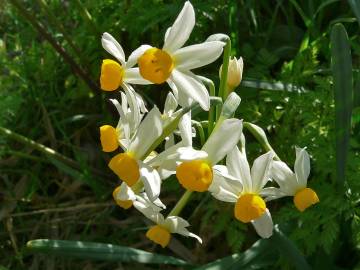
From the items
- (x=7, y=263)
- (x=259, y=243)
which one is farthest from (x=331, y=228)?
(x=7, y=263)

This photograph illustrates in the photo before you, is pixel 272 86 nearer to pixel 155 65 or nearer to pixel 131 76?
pixel 131 76

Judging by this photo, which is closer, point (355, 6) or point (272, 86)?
point (355, 6)

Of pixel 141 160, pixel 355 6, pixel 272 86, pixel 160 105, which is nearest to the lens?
pixel 141 160

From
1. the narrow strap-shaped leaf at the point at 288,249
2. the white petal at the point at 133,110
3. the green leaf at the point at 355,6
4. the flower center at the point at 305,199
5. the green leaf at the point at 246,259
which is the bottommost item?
the green leaf at the point at 246,259

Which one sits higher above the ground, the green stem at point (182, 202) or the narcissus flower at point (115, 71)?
the narcissus flower at point (115, 71)

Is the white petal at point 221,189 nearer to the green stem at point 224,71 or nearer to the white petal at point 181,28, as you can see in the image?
the green stem at point 224,71

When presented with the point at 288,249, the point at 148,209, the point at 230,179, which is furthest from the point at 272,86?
the point at 230,179

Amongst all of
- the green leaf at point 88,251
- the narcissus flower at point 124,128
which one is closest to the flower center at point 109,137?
the narcissus flower at point 124,128

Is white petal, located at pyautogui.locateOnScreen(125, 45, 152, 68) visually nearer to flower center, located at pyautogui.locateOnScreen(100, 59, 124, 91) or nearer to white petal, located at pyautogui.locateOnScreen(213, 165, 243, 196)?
flower center, located at pyautogui.locateOnScreen(100, 59, 124, 91)
